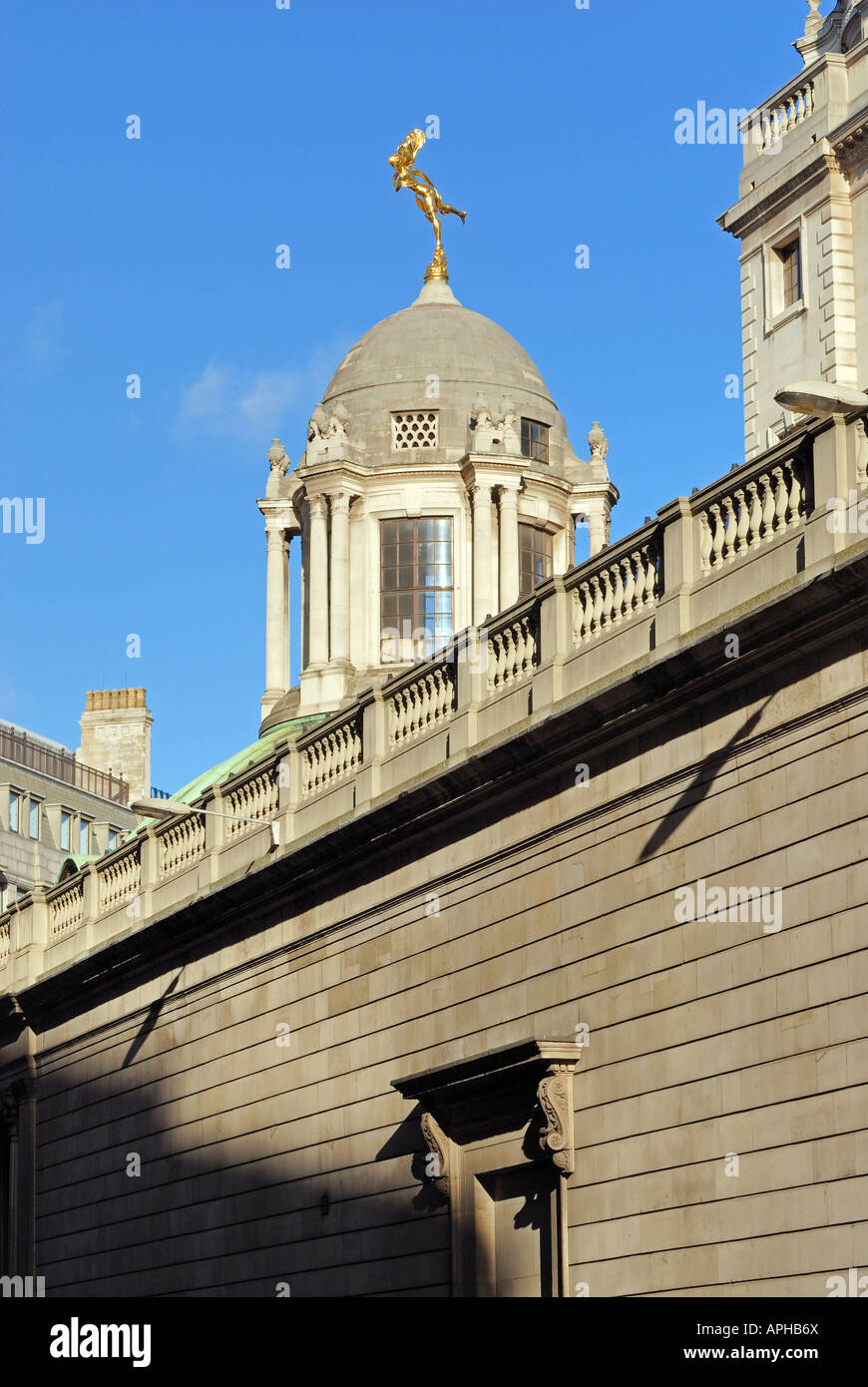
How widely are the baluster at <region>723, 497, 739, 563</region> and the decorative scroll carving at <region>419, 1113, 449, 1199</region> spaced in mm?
7329

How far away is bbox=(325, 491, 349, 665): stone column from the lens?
48375 mm

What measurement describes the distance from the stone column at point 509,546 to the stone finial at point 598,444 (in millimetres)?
3559

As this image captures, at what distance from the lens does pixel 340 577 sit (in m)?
48.9

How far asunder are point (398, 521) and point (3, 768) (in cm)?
2977

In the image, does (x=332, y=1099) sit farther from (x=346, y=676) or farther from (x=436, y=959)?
(x=346, y=676)

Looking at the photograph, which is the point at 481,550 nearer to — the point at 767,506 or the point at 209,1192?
the point at 209,1192

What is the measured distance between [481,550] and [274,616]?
6.84 metres

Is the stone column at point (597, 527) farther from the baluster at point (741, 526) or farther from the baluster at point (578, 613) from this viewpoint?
the baluster at point (741, 526)

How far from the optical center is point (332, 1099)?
30766 mm

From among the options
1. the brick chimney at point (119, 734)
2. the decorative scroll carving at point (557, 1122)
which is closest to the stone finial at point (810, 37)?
the decorative scroll carving at point (557, 1122)

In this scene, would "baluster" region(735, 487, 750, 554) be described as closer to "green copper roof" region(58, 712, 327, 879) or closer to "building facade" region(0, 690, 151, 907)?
"green copper roof" region(58, 712, 327, 879)

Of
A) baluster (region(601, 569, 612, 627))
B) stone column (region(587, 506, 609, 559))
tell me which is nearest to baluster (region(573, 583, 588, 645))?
baluster (region(601, 569, 612, 627))

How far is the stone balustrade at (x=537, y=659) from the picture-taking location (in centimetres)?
2322

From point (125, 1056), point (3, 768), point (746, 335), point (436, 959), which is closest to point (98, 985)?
point (125, 1056)
